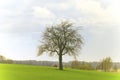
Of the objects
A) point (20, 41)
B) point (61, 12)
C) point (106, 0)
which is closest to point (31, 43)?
point (20, 41)

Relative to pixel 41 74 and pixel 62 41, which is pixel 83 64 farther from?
pixel 41 74

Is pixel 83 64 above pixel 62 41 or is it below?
below

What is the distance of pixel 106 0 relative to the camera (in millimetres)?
2455

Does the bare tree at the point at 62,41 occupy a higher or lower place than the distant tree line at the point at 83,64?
higher

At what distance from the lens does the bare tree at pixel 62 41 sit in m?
2.37

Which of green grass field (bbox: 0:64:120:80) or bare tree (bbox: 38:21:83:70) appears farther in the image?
bare tree (bbox: 38:21:83:70)

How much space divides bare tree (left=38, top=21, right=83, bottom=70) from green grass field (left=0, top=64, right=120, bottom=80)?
0.08 meters

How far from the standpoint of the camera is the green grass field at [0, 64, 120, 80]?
7.23ft

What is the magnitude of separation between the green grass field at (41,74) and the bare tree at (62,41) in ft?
0.28

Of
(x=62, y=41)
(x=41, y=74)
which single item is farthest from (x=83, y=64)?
(x=41, y=74)

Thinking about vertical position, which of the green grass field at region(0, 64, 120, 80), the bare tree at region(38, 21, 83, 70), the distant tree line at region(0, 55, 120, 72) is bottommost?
the green grass field at region(0, 64, 120, 80)

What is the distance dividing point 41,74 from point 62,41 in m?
0.29

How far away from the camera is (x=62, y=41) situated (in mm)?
2420

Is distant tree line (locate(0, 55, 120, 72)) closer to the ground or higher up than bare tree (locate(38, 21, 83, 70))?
closer to the ground
